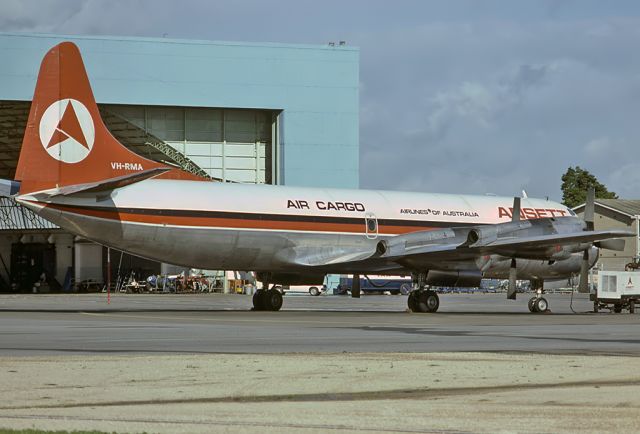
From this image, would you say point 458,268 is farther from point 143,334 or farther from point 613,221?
point 613,221

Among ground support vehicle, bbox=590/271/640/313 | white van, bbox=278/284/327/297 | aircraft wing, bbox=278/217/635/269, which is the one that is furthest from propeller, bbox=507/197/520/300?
white van, bbox=278/284/327/297

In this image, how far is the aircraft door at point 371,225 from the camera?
117ft

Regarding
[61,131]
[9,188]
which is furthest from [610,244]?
[9,188]

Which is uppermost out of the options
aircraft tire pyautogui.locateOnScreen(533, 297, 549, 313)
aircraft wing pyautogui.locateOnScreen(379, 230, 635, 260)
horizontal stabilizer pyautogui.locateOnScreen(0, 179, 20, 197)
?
horizontal stabilizer pyautogui.locateOnScreen(0, 179, 20, 197)

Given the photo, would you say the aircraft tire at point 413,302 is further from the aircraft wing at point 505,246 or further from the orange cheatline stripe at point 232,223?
the orange cheatline stripe at point 232,223

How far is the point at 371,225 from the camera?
35781mm

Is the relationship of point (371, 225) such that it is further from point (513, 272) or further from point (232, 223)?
point (232, 223)

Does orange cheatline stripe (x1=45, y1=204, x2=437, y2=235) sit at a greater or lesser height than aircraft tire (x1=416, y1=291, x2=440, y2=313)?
greater

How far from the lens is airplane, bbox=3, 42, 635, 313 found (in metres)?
30.2

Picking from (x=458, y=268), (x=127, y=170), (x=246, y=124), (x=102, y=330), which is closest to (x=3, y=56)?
(x=246, y=124)

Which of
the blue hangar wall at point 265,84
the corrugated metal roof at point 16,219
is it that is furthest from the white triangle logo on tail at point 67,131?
the corrugated metal roof at point 16,219

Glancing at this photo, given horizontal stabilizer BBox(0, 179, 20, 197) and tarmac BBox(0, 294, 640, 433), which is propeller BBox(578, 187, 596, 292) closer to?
tarmac BBox(0, 294, 640, 433)

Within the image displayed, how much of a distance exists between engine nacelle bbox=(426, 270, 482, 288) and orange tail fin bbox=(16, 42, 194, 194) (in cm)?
1176

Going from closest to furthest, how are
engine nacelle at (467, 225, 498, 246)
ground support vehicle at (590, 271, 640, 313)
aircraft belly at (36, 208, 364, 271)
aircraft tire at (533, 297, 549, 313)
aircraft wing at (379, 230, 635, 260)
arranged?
aircraft belly at (36, 208, 364, 271)
aircraft wing at (379, 230, 635, 260)
engine nacelle at (467, 225, 498, 246)
aircraft tire at (533, 297, 549, 313)
ground support vehicle at (590, 271, 640, 313)
